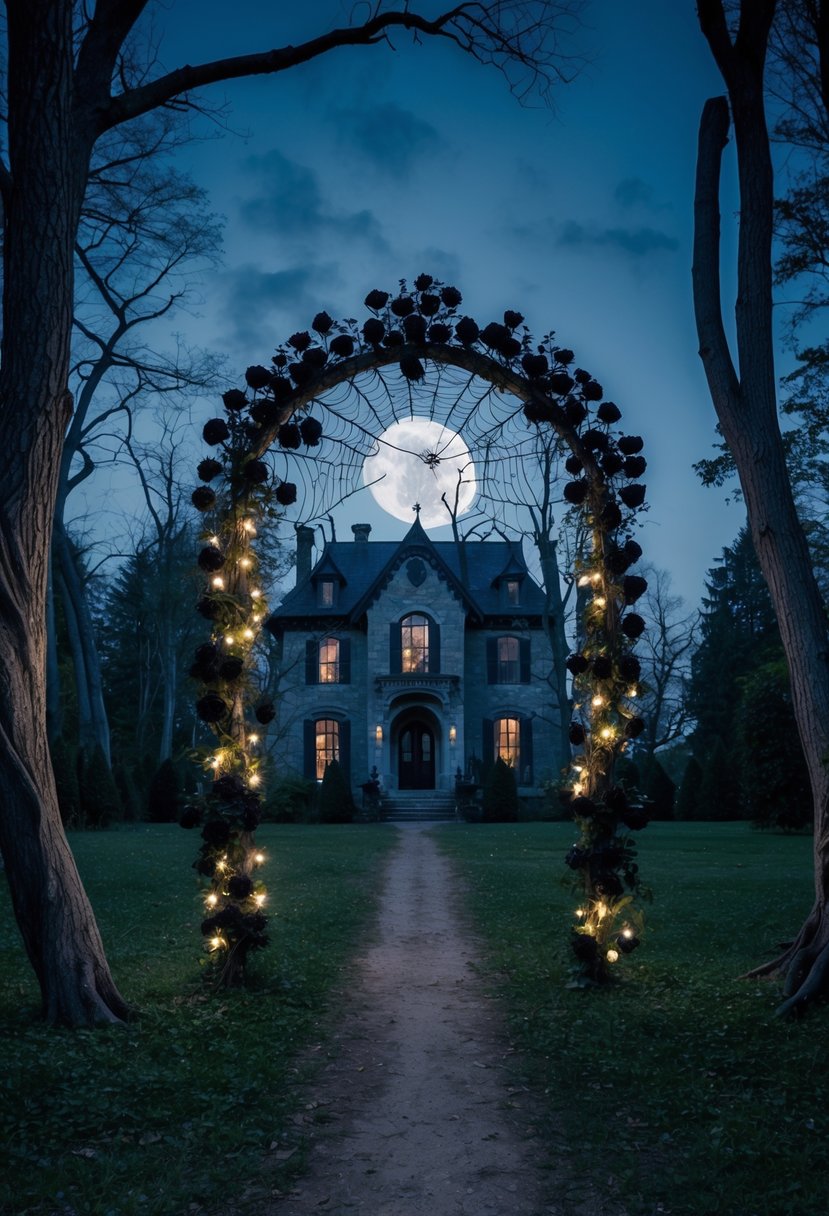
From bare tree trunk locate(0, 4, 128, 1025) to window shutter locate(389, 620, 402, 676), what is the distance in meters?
26.2

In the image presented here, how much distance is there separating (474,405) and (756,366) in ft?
7.48

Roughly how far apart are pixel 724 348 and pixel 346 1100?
5997 millimetres

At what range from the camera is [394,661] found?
32469mm

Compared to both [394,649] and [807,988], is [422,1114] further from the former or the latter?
[394,649]

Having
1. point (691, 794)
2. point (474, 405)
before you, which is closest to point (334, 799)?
point (691, 794)

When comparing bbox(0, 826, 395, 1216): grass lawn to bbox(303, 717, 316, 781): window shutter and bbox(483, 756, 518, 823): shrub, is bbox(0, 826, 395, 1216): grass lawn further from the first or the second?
bbox(303, 717, 316, 781): window shutter

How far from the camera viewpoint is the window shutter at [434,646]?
107 feet

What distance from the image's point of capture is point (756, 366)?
7316 millimetres

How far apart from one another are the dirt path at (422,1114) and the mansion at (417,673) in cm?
2406

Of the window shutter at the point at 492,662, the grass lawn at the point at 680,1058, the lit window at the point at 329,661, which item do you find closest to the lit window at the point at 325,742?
the lit window at the point at 329,661

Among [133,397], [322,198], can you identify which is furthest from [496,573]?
[322,198]

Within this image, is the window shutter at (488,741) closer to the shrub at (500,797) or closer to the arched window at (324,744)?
the shrub at (500,797)

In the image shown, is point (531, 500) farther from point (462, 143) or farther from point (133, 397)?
point (133, 397)

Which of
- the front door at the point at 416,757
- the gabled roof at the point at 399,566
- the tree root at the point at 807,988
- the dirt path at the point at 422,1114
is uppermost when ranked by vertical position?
the gabled roof at the point at 399,566
